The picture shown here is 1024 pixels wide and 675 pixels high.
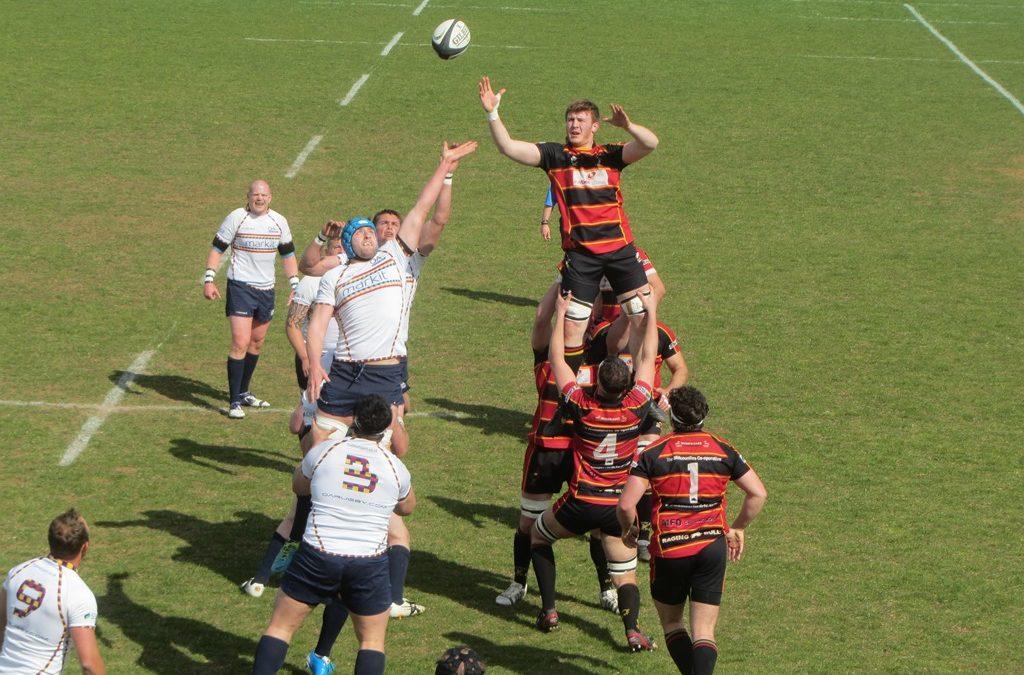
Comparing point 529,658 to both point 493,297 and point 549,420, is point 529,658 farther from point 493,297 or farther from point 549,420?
point 493,297

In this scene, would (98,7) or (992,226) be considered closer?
(992,226)

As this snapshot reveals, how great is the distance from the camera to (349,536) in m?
8.60

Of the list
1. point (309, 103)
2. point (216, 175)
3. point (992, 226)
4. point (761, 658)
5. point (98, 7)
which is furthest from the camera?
point (98, 7)

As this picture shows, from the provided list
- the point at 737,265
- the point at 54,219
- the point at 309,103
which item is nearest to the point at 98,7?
the point at 309,103

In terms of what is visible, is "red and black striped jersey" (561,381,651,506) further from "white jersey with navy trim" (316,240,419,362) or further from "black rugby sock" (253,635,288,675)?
"black rugby sock" (253,635,288,675)

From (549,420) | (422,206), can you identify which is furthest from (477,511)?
(422,206)

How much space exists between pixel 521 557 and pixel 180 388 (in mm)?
6704

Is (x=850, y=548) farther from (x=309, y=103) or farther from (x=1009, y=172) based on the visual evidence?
(x=309, y=103)

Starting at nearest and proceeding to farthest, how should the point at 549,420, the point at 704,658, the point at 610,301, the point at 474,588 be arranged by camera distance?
the point at 704,658 < the point at 549,420 < the point at 474,588 < the point at 610,301

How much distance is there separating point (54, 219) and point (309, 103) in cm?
897

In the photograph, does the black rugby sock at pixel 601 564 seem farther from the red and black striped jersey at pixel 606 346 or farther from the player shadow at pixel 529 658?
the red and black striped jersey at pixel 606 346

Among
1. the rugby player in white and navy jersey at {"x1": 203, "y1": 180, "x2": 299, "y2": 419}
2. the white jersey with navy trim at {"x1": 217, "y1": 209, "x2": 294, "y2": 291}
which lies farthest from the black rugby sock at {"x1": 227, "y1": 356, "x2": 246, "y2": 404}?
the white jersey with navy trim at {"x1": 217, "y1": 209, "x2": 294, "y2": 291}

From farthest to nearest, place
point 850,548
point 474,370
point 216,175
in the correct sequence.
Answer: point 216,175
point 474,370
point 850,548

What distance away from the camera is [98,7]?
38.2 metres
